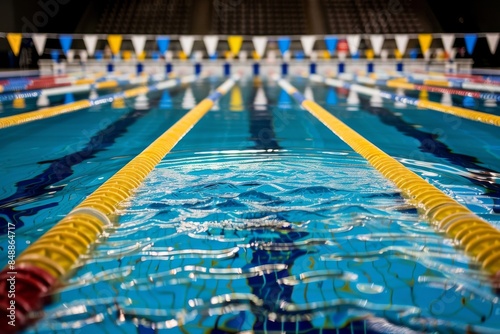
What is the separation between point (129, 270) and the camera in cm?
189

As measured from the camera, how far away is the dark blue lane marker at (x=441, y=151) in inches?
117

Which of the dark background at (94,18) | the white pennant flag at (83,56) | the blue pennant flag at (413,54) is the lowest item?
the white pennant flag at (83,56)

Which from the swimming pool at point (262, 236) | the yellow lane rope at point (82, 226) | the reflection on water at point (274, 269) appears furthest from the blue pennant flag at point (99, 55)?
the reflection on water at point (274, 269)

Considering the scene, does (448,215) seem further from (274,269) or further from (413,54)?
(413,54)

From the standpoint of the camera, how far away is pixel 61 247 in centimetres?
189

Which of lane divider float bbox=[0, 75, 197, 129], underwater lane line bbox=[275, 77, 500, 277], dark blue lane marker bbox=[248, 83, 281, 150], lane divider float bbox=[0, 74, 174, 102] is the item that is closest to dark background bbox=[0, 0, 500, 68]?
lane divider float bbox=[0, 74, 174, 102]

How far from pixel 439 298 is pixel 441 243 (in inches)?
17.1

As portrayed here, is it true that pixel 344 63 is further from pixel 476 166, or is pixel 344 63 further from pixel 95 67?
pixel 476 166

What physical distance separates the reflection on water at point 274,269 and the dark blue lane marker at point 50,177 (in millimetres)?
513

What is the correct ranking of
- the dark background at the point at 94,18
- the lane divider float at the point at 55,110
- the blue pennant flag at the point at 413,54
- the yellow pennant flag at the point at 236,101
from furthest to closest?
the blue pennant flag at the point at 413,54 → the dark background at the point at 94,18 → the yellow pennant flag at the point at 236,101 → the lane divider float at the point at 55,110

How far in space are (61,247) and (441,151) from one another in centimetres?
298

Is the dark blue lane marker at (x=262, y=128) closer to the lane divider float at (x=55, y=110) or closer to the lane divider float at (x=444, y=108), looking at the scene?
the lane divider float at (x=444, y=108)

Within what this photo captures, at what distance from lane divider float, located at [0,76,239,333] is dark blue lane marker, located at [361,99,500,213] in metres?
1.72

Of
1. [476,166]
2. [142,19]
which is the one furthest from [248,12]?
[476,166]
